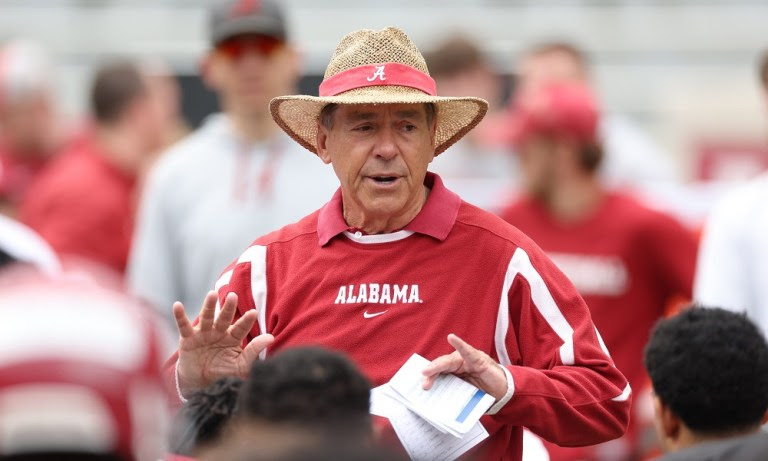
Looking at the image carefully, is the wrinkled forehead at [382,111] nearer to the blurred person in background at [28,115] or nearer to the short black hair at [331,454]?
the short black hair at [331,454]

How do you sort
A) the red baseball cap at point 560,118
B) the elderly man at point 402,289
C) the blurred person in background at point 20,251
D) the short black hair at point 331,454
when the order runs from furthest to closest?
the red baseball cap at point 560,118
the blurred person in background at point 20,251
the elderly man at point 402,289
the short black hair at point 331,454

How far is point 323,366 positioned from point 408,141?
4.10 ft

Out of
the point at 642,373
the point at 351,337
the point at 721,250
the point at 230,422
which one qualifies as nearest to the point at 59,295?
the point at 230,422

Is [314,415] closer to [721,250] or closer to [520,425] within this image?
[520,425]

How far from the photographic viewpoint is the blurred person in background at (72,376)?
2158 mm

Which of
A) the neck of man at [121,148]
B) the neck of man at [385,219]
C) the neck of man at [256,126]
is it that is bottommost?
the neck of man at [385,219]

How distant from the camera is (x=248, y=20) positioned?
685 cm

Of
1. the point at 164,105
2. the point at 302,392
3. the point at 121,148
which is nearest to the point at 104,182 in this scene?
the point at 121,148

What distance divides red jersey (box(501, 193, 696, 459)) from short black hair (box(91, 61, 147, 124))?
9.56ft

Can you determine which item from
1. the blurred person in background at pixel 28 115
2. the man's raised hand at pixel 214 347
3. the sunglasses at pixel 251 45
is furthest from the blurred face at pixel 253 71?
the blurred person in background at pixel 28 115

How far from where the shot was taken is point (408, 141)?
170 inches

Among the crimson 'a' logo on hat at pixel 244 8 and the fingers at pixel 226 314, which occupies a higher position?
the crimson 'a' logo on hat at pixel 244 8

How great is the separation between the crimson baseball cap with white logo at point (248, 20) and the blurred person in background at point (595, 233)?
4.87 ft

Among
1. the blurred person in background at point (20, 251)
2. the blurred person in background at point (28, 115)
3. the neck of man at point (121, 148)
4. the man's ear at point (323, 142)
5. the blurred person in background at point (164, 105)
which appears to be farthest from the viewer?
the blurred person in background at point (28, 115)
